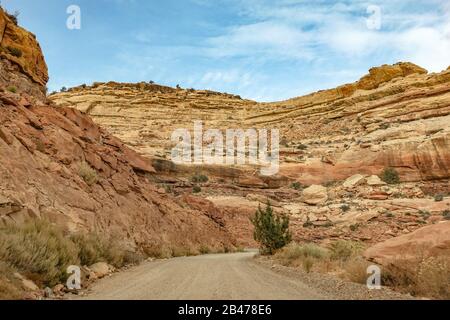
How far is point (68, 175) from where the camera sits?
1781 centimetres

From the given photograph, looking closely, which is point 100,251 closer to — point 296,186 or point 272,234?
point 272,234

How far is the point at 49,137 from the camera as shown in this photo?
19.4 m

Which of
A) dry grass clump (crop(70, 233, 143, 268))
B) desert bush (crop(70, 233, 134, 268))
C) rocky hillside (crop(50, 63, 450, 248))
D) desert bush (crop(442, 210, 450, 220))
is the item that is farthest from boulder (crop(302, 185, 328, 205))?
desert bush (crop(70, 233, 134, 268))

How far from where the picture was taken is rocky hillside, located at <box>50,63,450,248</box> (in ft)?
111

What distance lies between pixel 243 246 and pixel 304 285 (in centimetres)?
2628

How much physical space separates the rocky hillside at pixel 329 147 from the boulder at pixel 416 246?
18.2m

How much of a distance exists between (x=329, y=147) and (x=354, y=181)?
17510mm

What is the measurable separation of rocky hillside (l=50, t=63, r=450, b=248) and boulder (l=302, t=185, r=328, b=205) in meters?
0.12

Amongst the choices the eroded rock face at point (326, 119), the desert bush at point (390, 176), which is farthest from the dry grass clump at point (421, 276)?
the eroded rock face at point (326, 119)

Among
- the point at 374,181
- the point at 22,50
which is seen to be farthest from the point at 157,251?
the point at 374,181

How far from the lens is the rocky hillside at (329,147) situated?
33.9 meters

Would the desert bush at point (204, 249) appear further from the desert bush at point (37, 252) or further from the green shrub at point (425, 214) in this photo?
the desert bush at point (37, 252)

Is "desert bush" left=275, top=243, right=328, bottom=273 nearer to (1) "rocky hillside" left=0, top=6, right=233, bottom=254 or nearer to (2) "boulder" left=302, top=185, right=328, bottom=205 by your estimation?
(1) "rocky hillside" left=0, top=6, right=233, bottom=254
